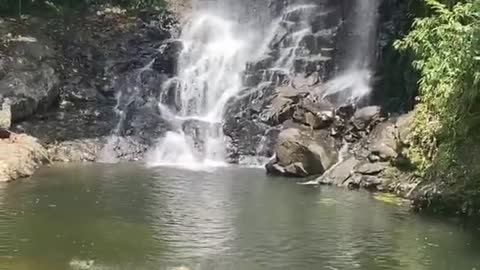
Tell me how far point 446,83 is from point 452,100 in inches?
15.0

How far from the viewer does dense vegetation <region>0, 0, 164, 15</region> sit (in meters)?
30.3

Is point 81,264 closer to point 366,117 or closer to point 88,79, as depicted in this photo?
point 366,117

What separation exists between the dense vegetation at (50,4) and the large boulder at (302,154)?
12.9 meters

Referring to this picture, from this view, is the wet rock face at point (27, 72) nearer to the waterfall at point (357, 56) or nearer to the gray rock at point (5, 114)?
the gray rock at point (5, 114)

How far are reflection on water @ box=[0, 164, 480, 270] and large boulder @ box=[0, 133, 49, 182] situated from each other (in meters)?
0.67

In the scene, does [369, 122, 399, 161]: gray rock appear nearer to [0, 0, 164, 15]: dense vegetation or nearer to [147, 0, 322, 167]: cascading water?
[147, 0, 322, 167]: cascading water

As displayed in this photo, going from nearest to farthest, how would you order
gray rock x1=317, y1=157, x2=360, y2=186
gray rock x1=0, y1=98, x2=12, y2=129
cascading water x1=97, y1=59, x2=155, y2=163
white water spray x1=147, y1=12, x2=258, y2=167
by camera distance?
1. gray rock x1=317, y1=157, x2=360, y2=186
2. gray rock x1=0, y1=98, x2=12, y2=129
3. cascading water x1=97, y1=59, x2=155, y2=163
4. white water spray x1=147, y1=12, x2=258, y2=167

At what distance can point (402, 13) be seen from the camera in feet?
78.9

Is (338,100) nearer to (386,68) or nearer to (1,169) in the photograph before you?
(386,68)

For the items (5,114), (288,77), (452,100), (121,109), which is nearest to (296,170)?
(452,100)

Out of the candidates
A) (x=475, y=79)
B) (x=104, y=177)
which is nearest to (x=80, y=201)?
(x=104, y=177)

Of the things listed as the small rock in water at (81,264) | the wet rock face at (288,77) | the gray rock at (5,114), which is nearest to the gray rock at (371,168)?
the wet rock face at (288,77)

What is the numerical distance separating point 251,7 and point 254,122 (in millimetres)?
9548

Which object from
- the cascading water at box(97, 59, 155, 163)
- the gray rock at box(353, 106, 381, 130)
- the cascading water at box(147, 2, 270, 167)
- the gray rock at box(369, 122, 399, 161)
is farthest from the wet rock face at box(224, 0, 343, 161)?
the cascading water at box(97, 59, 155, 163)
